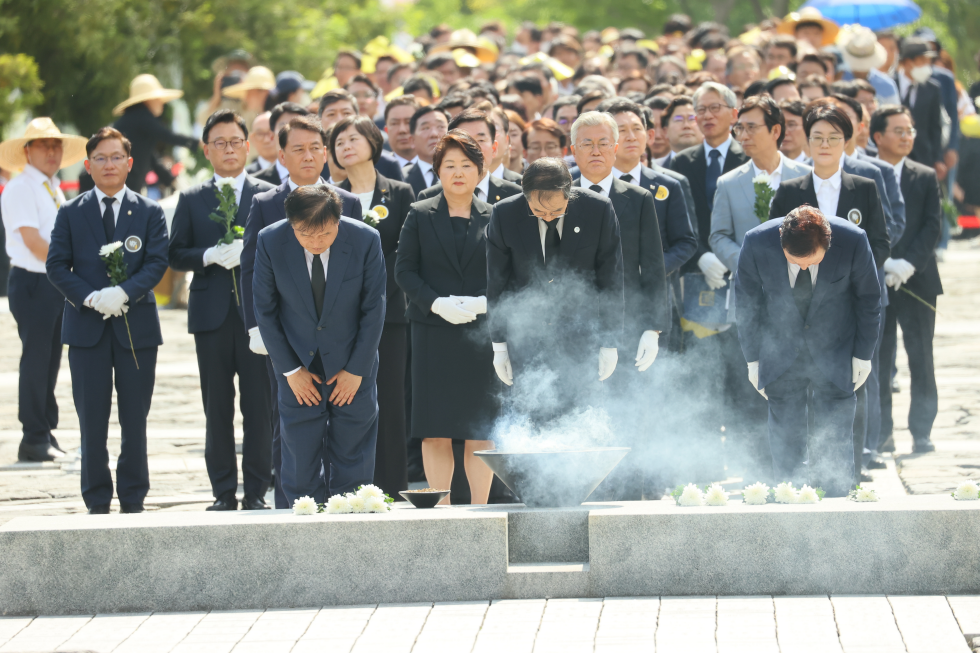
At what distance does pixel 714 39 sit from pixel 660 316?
10.8m

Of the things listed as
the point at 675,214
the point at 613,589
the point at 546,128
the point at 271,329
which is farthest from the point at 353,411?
the point at 546,128

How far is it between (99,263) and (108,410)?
85cm

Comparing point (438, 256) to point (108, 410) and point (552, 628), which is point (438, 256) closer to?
point (108, 410)

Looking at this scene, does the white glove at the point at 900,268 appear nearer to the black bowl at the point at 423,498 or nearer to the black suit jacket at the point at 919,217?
the black suit jacket at the point at 919,217

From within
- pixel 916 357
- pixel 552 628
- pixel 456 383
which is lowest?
pixel 916 357

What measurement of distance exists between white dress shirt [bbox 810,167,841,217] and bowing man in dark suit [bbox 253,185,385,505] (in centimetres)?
274

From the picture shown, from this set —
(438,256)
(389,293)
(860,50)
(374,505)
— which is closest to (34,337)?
(389,293)

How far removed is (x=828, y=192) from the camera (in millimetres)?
7500

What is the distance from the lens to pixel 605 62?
15617 millimetres

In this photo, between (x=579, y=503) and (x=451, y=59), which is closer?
(x=579, y=503)

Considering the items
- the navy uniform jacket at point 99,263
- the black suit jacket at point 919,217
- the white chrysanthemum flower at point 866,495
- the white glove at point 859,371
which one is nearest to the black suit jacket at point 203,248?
the navy uniform jacket at point 99,263

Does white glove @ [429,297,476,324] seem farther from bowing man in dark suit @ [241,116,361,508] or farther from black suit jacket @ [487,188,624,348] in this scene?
bowing man in dark suit @ [241,116,361,508]

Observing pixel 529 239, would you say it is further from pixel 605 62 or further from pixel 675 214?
pixel 605 62

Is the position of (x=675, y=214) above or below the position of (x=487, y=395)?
above
